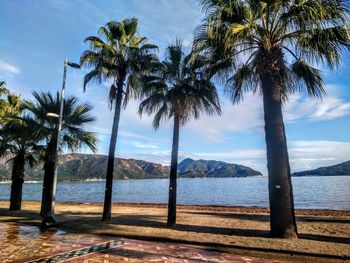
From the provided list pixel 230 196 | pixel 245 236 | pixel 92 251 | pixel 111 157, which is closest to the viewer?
pixel 92 251

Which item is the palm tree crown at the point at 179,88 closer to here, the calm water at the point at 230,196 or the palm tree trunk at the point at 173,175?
the palm tree trunk at the point at 173,175

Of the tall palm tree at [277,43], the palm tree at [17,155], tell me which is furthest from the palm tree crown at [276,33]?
the palm tree at [17,155]

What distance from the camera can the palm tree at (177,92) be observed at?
13.6m

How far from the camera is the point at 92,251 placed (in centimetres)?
845

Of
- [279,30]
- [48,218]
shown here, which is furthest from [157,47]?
[48,218]

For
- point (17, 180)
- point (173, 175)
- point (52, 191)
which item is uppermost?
point (173, 175)

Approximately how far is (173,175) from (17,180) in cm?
1220

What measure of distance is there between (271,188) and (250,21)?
544 centimetres

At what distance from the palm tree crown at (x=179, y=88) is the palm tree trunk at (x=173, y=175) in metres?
0.44

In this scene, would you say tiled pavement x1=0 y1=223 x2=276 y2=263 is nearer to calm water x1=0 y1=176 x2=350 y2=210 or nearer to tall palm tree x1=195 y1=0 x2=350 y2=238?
tall palm tree x1=195 y1=0 x2=350 y2=238

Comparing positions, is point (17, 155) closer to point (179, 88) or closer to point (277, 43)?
point (179, 88)

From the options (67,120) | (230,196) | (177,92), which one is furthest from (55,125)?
(230,196)

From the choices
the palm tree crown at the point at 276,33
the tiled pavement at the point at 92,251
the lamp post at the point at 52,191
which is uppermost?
the palm tree crown at the point at 276,33

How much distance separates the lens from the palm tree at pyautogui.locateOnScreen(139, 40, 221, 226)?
536 inches
